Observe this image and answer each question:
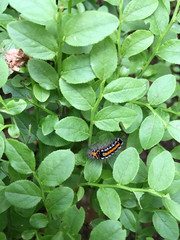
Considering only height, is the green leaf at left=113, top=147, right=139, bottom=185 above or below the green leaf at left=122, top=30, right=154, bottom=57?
below

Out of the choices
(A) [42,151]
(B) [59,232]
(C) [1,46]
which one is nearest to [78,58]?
(C) [1,46]

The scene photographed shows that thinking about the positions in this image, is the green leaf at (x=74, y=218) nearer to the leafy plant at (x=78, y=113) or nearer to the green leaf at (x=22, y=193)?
the leafy plant at (x=78, y=113)

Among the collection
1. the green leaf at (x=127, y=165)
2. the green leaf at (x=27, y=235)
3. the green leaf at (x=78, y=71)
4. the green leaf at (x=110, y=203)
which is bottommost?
the green leaf at (x=27, y=235)

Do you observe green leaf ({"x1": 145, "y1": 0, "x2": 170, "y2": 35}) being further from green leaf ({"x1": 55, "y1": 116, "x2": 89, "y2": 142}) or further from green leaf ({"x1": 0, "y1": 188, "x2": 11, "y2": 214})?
green leaf ({"x1": 0, "y1": 188, "x2": 11, "y2": 214})

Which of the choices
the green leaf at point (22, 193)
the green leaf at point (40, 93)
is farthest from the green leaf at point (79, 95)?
the green leaf at point (22, 193)

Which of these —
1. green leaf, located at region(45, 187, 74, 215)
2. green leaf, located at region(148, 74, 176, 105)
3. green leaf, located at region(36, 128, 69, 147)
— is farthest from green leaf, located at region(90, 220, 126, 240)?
green leaf, located at region(148, 74, 176, 105)
